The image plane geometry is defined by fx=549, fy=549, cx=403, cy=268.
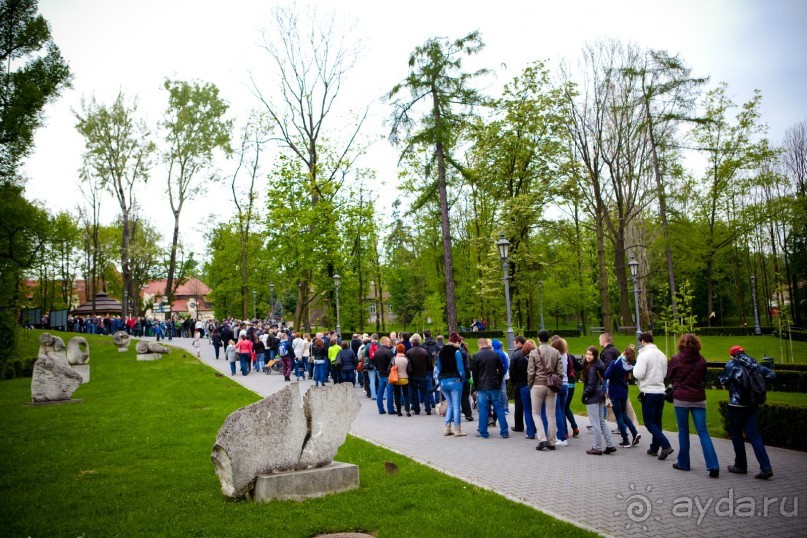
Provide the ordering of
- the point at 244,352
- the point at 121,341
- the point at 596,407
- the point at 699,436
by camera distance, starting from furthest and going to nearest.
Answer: the point at 121,341
the point at 244,352
the point at 596,407
the point at 699,436

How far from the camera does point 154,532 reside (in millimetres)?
5426

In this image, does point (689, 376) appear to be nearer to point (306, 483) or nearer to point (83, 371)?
point (306, 483)

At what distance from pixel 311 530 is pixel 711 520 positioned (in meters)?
4.12

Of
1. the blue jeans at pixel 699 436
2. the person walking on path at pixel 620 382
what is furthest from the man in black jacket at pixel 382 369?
the blue jeans at pixel 699 436

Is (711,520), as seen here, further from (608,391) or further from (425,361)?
(425,361)

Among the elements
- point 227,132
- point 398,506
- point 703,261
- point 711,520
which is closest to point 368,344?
point 398,506

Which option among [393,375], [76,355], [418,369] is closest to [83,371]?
[76,355]

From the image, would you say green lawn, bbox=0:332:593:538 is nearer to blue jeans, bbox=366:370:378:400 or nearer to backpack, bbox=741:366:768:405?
backpack, bbox=741:366:768:405

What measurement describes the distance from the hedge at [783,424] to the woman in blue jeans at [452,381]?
4610 millimetres

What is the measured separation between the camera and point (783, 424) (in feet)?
29.5

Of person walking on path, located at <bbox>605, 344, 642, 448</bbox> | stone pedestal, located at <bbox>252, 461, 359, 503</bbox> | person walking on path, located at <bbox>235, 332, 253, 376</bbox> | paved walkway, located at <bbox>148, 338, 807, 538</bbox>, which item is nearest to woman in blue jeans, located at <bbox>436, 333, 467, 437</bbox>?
Result: paved walkway, located at <bbox>148, 338, 807, 538</bbox>

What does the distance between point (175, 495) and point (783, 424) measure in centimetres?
930

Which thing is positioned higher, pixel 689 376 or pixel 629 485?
pixel 689 376

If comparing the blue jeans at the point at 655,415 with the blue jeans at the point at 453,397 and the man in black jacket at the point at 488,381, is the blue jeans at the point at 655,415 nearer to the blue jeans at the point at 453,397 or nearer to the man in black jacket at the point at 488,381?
the man in black jacket at the point at 488,381
